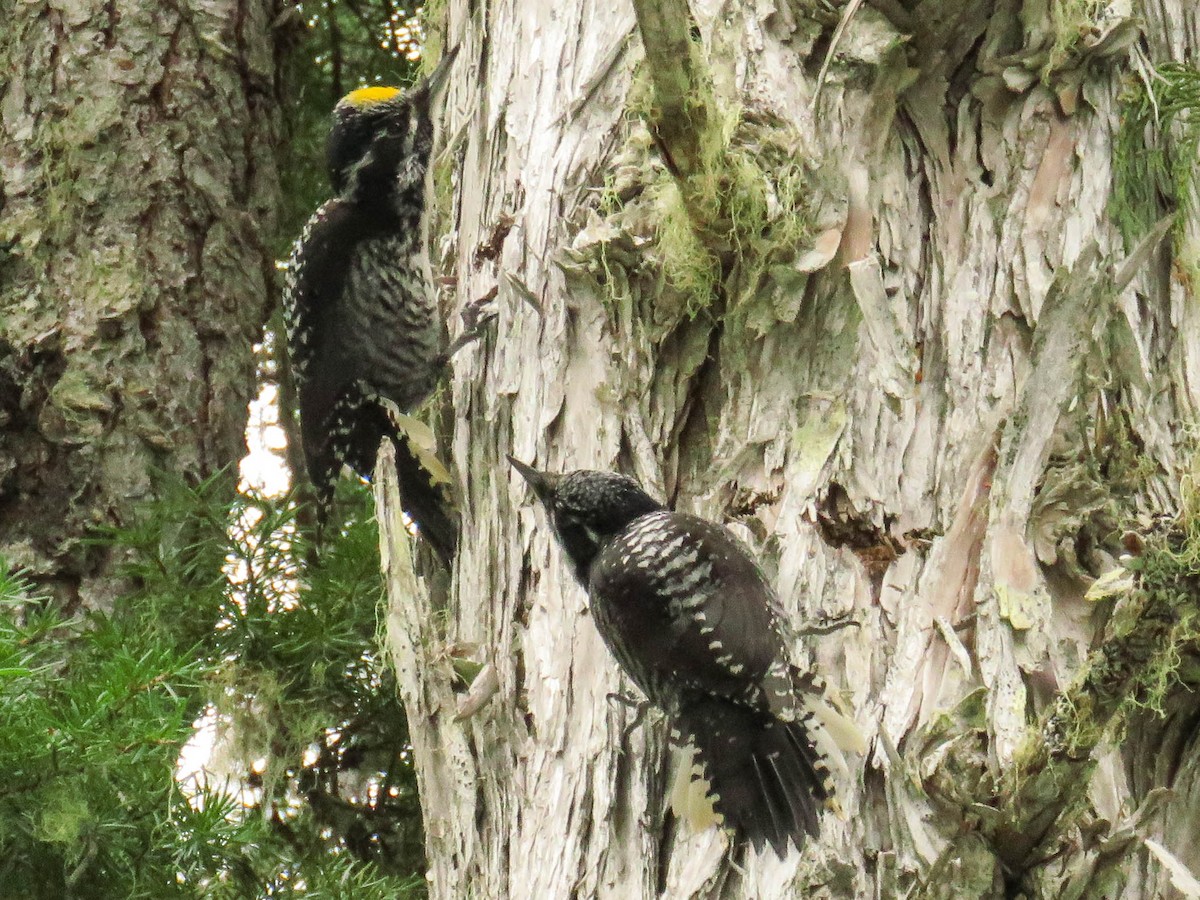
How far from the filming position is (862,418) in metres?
2.49

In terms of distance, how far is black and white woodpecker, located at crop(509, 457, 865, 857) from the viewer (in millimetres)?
2291

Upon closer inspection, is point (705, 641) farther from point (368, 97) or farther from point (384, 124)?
point (368, 97)

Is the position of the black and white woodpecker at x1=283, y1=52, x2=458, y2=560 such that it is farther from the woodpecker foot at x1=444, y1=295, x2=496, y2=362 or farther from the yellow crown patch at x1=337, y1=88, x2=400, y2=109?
the woodpecker foot at x1=444, y1=295, x2=496, y2=362

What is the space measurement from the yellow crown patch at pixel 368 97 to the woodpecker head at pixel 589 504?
1520 mm

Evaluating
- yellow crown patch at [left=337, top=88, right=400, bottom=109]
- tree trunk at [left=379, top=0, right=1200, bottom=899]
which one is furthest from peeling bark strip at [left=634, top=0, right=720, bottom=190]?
yellow crown patch at [left=337, top=88, right=400, bottom=109]

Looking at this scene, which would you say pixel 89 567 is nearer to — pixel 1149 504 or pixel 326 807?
pixel 326 807

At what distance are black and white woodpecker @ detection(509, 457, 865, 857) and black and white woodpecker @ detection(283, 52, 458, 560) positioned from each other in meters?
1.16

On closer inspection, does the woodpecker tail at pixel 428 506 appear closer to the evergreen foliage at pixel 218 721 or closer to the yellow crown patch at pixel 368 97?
the evergreen foliage at pixel 218 721

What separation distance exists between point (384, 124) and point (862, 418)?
172 cm

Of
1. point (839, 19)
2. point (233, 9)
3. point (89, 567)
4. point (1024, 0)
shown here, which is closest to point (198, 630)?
point (89, 567)

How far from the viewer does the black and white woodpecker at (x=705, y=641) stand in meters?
2.29

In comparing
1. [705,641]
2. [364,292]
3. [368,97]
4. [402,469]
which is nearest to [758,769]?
[705,641]

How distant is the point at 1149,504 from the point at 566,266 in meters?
1.08

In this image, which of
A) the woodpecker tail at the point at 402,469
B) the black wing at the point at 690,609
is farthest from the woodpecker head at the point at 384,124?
the black wing at the point at 690,609
